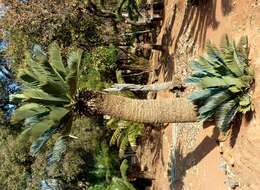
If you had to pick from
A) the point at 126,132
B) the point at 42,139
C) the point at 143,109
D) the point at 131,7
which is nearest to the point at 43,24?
the point at 131,7

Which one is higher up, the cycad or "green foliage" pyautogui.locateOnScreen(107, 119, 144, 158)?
the cycad

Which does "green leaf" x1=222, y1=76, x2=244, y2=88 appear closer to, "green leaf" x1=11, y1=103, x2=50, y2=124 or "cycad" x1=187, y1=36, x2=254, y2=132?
"cycad" x1=187, y1=36, x2=254, y2=132

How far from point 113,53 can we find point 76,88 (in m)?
9.08

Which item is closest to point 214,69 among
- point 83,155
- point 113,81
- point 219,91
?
point 219,91

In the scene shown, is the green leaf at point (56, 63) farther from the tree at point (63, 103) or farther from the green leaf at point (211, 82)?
the green leaf at point (211, 82)

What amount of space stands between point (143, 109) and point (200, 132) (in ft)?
7.84

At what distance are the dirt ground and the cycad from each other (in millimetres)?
227

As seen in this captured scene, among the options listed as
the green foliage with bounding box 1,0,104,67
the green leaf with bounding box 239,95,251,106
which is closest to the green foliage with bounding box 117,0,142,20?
the green foliage with bounding box 1,0,104,67

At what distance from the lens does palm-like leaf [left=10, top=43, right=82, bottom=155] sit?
1145 cm

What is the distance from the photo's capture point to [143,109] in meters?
12.5

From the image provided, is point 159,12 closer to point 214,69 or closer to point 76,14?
point 76,14

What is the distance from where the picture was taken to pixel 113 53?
2044 cm

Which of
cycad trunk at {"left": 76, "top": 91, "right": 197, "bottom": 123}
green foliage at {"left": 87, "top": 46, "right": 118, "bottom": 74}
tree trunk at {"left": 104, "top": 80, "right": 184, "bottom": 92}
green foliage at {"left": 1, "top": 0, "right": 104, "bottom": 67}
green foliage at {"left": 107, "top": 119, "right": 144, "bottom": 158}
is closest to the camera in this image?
cycad trunk at {"left": 76, "top": 91, "right": 197, "bottom": 123}

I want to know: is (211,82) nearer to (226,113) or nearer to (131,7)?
(226,113)
